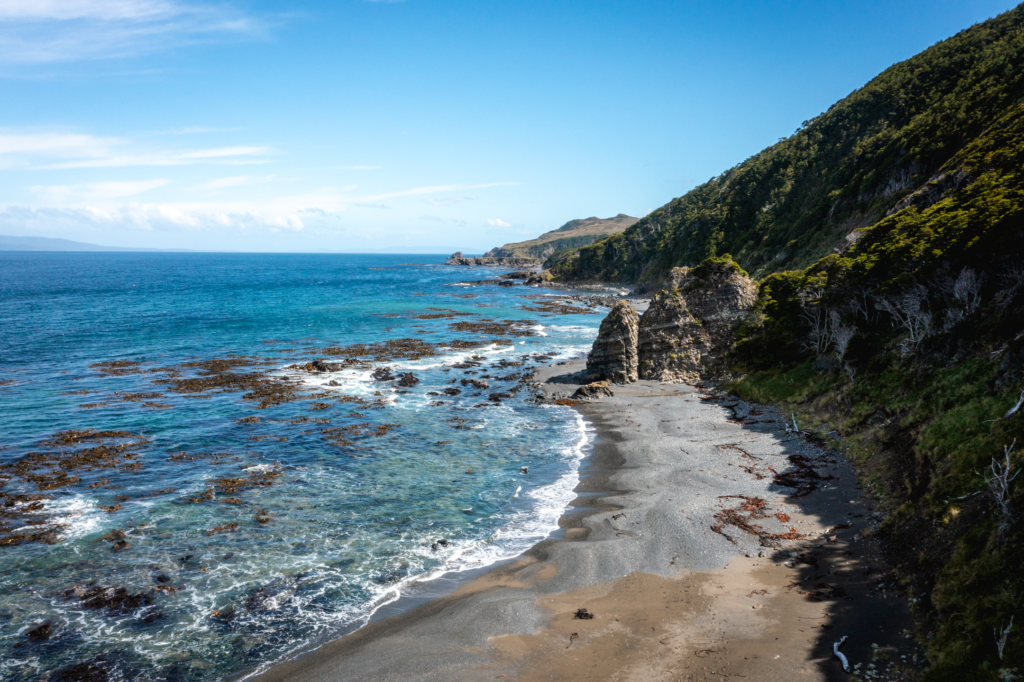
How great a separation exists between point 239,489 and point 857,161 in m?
89.8

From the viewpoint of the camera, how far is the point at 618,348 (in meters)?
41.2

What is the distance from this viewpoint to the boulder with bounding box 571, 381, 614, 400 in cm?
3831

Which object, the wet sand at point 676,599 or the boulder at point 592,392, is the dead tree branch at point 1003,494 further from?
the boulder at point 592,392

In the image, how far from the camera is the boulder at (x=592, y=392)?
3831 cm

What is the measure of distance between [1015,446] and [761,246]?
267 feet

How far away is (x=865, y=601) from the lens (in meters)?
13.8

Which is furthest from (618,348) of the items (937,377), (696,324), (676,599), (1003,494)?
(1003,494)

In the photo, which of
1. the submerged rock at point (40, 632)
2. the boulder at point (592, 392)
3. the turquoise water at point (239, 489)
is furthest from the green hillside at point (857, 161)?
the submerged rock at point (40, 632)

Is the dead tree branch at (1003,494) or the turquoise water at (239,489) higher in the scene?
the dead tree branch at (1003,494)

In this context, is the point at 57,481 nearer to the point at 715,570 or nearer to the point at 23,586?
the point at 23,586

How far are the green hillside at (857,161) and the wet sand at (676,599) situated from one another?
4767 centimetres

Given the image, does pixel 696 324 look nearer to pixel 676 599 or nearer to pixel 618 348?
pixel 618 348

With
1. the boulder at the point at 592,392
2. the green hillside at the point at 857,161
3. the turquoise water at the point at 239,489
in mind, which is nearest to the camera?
the turquoise water at the point at 239,489

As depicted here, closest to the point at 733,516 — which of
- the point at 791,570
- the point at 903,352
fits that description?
the point at 791,570
